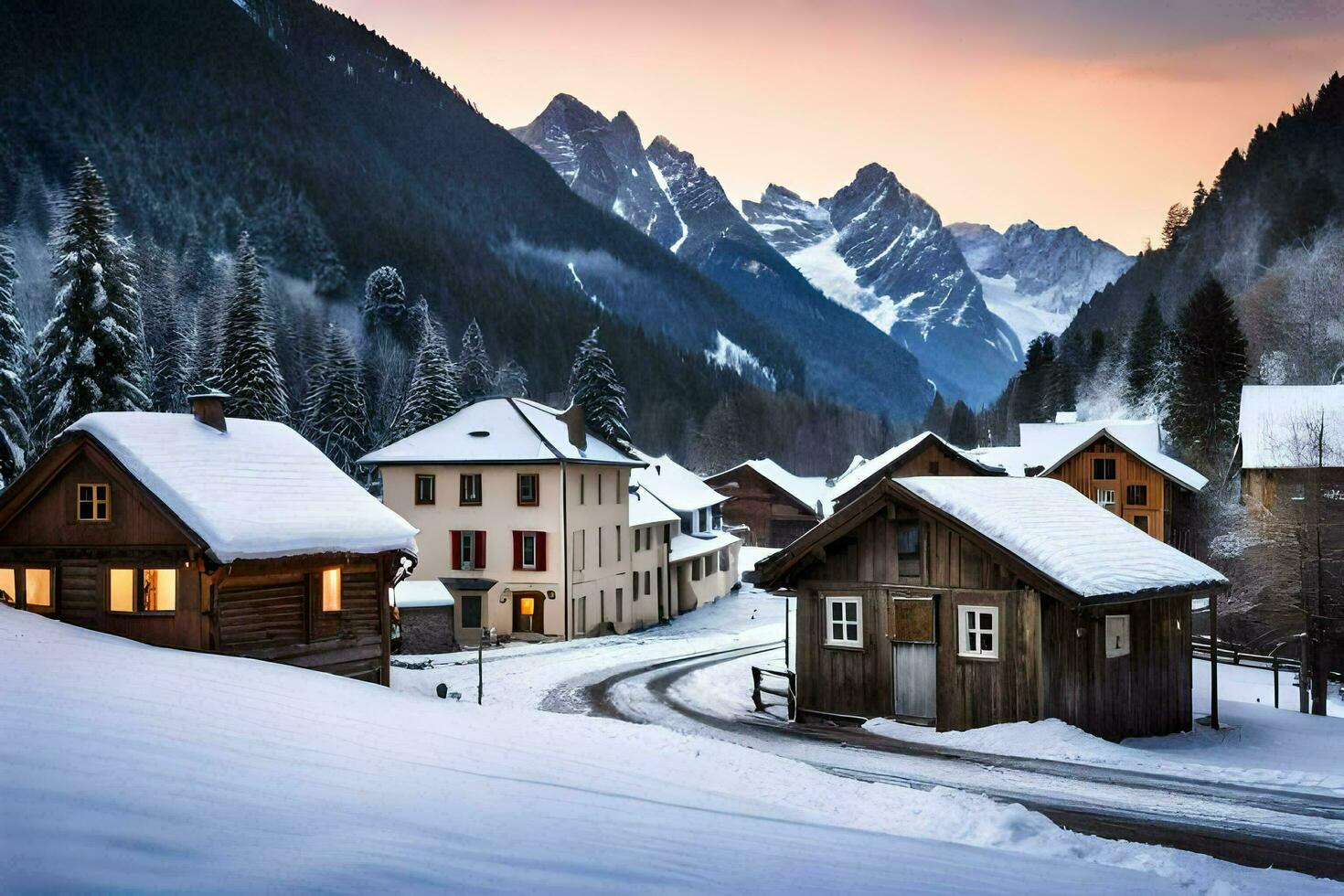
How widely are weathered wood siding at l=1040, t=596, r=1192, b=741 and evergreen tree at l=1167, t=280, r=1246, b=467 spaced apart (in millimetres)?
62636

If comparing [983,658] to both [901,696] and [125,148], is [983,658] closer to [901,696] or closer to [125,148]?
[901,696]

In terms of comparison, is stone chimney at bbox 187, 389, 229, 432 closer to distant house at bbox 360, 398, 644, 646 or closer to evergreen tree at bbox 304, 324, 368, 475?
distant house at bbox 360, 398, 644, 646

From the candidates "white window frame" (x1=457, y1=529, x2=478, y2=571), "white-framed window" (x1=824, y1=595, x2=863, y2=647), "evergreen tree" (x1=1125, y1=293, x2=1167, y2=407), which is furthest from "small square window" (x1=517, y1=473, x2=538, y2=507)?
"evergreen tree" (x1=1125, y1=293, x2=1167, y2=407)

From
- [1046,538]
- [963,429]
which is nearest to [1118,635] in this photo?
[1046,538]

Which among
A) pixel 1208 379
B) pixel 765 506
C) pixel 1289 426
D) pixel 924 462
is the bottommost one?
pixel 765 506

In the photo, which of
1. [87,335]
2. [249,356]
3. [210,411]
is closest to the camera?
[210,411]

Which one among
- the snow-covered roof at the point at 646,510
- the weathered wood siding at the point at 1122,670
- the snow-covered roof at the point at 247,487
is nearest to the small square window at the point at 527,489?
the snow-covered roof at the point at 646,510

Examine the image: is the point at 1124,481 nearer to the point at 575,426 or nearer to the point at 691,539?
the point at 691,539

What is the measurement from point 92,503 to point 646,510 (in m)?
40.0

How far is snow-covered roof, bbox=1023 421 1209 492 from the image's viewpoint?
232 ft

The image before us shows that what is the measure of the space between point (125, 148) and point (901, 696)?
170360 mm

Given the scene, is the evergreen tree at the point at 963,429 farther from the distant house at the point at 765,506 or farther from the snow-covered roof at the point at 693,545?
the snow-covered roof at the point at 693,545

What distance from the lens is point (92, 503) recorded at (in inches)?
1053

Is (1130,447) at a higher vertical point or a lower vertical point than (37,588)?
higher
